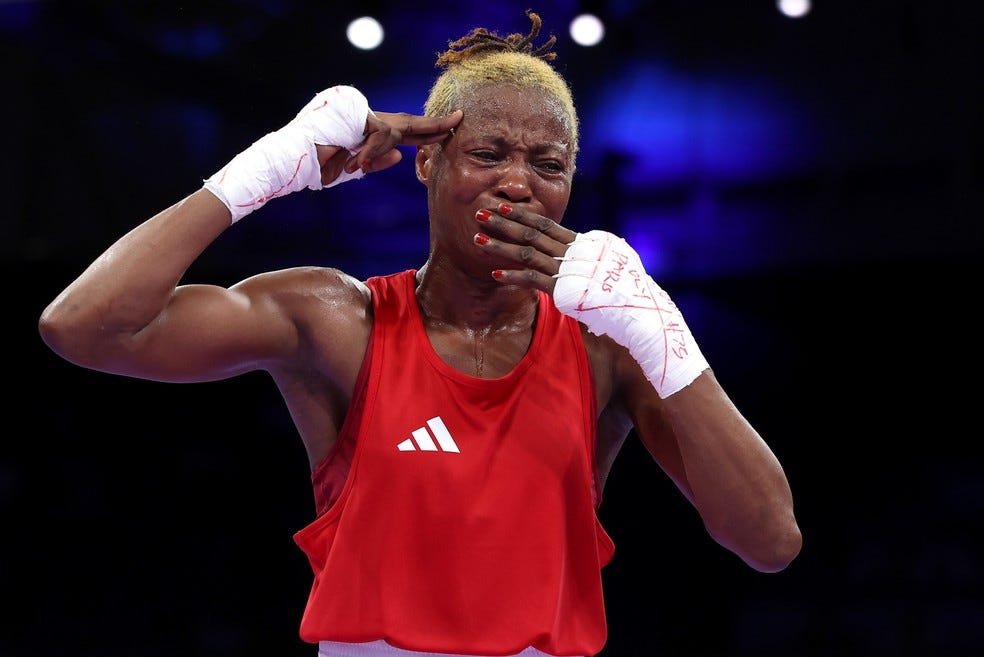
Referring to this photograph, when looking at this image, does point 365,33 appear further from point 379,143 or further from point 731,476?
point 731,476

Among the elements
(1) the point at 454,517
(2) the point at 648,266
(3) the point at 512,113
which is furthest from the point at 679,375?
(2) the point at 648,266

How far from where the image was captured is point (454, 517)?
5.27 feet

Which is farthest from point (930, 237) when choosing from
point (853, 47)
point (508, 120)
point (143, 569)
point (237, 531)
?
point (143, 569)

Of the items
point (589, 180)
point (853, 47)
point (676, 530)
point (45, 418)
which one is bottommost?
point (676, 530)

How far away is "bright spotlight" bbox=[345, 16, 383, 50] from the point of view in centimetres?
375

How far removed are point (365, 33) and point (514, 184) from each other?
2229 millimetres

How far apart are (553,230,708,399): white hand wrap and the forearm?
0.04 m

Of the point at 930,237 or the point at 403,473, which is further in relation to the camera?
the point at 930,237

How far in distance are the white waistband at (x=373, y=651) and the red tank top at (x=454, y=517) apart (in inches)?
1.1

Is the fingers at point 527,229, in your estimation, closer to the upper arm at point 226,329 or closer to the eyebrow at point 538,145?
the eyebrow at point 538,145

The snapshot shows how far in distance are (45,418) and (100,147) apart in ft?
3.22

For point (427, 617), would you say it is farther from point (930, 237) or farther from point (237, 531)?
point (930, 237)

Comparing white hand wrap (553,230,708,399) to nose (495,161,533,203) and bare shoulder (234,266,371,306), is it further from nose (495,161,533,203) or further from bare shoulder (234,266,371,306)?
bare shoulder (234,266,371,306)

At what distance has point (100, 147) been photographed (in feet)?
12.3
